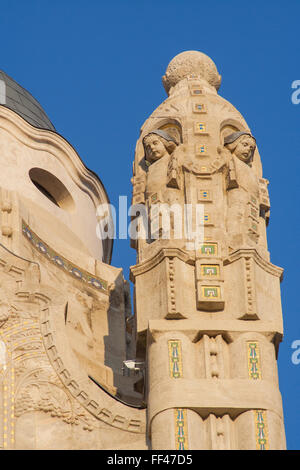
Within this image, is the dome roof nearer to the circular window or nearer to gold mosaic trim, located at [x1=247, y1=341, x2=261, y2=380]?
the circular window

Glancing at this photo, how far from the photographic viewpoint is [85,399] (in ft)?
83.3

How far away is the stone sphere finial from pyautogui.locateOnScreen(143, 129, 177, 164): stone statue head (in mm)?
1818

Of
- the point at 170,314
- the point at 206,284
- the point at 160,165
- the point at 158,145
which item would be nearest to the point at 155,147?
the point at 158,145

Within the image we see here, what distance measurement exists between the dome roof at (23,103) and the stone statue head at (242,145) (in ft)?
19.6

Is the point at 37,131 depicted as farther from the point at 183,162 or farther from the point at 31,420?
the point at 31,420

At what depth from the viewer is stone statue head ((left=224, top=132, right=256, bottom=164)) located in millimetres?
27000

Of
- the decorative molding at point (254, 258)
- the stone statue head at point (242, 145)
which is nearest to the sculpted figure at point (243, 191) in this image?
the stone statue head at point (242, 145)

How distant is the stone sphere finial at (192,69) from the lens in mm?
28750

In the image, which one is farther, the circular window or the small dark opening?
the small dark opening

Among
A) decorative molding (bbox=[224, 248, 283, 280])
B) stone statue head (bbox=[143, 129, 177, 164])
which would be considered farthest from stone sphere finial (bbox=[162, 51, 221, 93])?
decorative molding (bbox=[224, 248, 283, 280])

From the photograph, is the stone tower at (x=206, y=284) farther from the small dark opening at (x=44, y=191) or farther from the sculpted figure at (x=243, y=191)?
the small dark opening at (x=44, y=191)

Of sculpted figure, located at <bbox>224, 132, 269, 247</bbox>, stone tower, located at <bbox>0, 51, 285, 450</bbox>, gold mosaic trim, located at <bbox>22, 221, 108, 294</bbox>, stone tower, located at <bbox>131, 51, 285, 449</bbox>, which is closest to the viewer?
stone tower, located at <bbox>131, 51, 285, 449</bbox>
